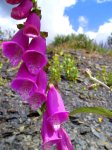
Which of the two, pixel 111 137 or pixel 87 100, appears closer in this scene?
pixel 111 137

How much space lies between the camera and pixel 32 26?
4.40 ft

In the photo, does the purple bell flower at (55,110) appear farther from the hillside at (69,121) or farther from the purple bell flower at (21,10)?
the hillside at (69,121)

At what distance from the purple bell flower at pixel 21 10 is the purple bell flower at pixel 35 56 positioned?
8 centimetres

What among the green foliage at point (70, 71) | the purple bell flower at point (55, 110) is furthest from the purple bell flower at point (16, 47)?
the green foliage at point (70, 71)

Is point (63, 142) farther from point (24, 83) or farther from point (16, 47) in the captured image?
point (16, 47)

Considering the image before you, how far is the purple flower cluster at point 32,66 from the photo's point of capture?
135 centimetres

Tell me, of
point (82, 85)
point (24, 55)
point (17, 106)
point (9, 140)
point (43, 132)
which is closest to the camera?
point (24, 55)

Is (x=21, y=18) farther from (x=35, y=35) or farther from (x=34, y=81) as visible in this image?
(x=34, y=81)

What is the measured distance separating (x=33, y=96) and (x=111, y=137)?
4660 millimetres

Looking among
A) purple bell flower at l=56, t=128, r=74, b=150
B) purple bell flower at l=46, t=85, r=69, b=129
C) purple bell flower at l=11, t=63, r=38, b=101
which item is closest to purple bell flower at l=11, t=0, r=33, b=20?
purple bell flower at l=11, t=63, r=38, b=101

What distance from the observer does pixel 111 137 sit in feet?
19.4

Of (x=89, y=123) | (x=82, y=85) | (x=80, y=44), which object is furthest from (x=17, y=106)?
(x=80, y=44)

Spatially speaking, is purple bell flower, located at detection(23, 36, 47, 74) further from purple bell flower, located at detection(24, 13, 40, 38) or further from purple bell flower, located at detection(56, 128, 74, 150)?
purple bell flower, located at detection(56, 128, 74, 150)

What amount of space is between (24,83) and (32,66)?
0.07 m
